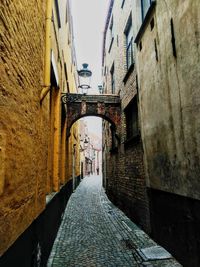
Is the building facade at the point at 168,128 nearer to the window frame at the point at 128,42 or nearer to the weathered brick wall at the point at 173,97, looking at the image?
the weathered brick wall at the point at 173,97

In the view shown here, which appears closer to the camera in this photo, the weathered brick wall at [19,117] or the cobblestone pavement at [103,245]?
the weathered brick wall at [19,117]

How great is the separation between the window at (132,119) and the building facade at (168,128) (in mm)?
602

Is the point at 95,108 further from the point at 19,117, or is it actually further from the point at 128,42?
the point at 19,117

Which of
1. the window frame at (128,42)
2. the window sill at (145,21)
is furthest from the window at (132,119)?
the window sill at (145,21)

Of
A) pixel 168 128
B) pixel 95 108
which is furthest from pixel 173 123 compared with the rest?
pixel 95 108

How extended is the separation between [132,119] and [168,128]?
12.1ft

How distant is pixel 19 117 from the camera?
2.25m

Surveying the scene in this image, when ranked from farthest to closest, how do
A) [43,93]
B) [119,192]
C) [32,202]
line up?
[119,192], [43,93], [32,202]

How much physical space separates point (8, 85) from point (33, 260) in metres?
2.14

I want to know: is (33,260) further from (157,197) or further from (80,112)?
(80,112)

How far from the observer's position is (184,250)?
3.78m

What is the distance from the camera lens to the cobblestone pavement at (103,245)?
4008mm

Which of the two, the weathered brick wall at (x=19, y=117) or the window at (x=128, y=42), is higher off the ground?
the window at (x=128, y=42)

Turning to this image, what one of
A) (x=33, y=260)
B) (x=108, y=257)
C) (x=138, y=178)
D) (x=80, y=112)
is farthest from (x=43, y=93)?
(x=80, y=112)
